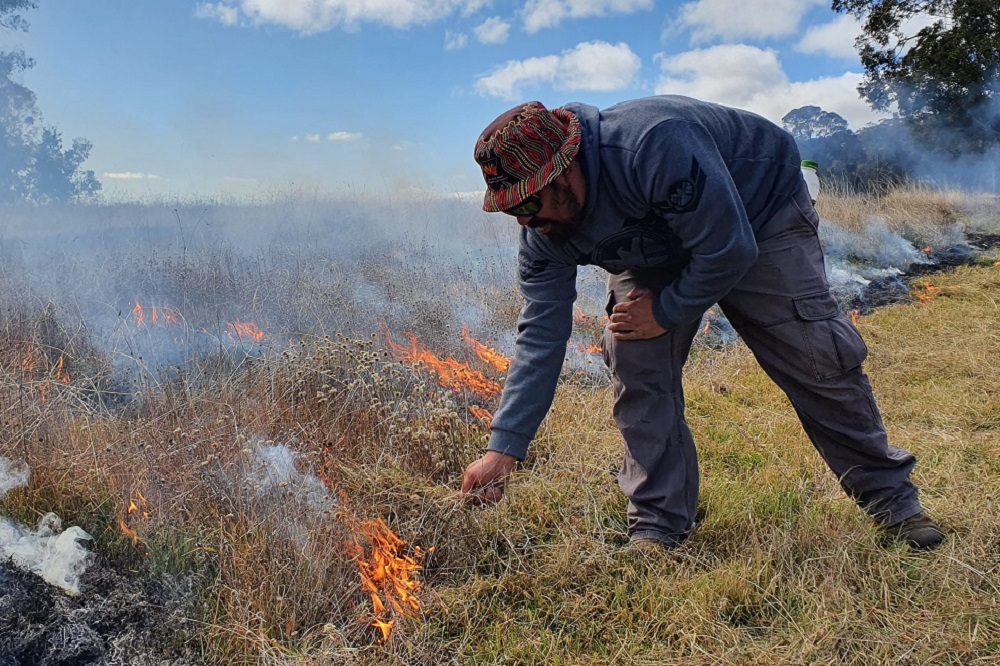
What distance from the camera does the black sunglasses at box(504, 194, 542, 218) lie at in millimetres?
2109

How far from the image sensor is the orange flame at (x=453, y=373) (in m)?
4.01

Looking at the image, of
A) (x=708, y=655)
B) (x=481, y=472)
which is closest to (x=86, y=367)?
(x=481, y=472)

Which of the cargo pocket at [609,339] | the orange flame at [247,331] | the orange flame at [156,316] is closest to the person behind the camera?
the cargo pocket at [609,339]

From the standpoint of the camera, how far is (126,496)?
2.72 meters

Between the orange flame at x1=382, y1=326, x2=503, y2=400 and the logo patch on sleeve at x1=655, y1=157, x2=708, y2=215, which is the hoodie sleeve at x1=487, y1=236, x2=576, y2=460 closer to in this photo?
the logo patch on sleeve at x1=655, y1=157, x2=708, y2=215

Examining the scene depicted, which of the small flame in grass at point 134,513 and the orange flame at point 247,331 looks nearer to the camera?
the small flame in grass at point 134,513

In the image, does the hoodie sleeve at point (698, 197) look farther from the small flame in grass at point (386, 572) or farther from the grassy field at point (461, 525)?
the small flame in grass at point (386, 572)

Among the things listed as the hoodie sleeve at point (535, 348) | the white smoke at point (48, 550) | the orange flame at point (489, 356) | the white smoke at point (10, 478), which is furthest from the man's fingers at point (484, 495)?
the white smoke at point (10, 478)

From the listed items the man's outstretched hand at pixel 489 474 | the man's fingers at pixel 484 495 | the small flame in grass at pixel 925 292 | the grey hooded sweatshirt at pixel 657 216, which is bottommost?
the man's fingers at pixel 484 495

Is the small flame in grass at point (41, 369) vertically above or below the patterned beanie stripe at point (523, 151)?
below

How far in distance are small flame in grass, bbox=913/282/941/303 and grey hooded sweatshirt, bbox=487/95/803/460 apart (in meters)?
6.40

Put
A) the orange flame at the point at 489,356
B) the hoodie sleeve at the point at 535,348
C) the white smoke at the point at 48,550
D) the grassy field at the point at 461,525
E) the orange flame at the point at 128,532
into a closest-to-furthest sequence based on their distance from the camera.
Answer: the grassy field at the point at 461,525 → the white smoke at the point at 48,550 → the hoodie sleeve at the point at 535,348 → the orange flame at the point at 128,532 → the orange flame at the point at 489,356

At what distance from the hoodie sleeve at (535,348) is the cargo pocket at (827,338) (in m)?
0.87

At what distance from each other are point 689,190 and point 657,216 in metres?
0.26
